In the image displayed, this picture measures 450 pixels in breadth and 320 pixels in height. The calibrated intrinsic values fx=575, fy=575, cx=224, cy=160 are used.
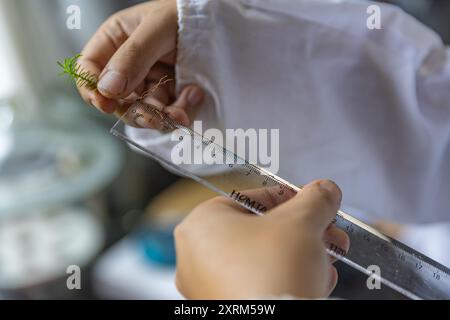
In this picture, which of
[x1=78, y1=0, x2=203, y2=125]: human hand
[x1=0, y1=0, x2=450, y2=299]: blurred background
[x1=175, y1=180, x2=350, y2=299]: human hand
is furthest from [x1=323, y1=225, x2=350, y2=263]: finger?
[x1=0, y1=0, x2=450, y2=299]: blurred background

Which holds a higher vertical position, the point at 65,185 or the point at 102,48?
the point at 102,48

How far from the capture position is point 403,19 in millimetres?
409

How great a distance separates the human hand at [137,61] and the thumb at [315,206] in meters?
0.09

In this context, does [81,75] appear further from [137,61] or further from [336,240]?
[336,240]

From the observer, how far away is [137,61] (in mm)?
318

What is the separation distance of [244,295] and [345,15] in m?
0.23

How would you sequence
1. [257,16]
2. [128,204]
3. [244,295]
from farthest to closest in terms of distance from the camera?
1. [128,204]
2. [257,16]
3. [244,295]

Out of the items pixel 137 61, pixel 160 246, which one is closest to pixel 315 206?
pixel 137 61

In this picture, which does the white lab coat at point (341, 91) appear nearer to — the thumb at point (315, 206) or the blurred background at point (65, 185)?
the thumb at point (315, 206)

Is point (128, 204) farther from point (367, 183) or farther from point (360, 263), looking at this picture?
point (360, 263)

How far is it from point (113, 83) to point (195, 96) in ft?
0.27

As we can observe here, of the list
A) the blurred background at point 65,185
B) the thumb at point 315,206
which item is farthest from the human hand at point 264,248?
the blurred background at point 65,185

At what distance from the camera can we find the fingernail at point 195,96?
365 mm
